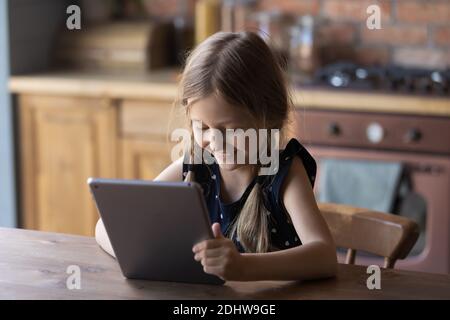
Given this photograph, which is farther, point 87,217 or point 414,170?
point 87,217

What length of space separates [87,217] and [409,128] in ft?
4.31

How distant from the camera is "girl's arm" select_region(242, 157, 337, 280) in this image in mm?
1355

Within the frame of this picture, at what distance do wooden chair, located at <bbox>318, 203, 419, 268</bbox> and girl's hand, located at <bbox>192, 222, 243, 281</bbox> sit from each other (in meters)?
0.49

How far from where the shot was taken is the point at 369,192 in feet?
9.97

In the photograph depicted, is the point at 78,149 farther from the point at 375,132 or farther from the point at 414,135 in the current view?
the point at 414,135

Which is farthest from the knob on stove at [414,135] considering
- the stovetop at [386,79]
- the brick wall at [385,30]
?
the brick wall at [385,30]

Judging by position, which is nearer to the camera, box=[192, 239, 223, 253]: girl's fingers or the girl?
box=[192, 239, 223, 253]: girl's fingers

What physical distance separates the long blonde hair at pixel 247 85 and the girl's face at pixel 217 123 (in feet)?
0.04

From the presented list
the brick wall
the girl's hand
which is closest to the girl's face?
the girl's hand

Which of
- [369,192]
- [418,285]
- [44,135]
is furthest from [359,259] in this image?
[418,285]

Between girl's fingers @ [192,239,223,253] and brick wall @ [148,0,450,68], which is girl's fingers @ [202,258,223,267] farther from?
brick wall @ [148,0,450,68]
